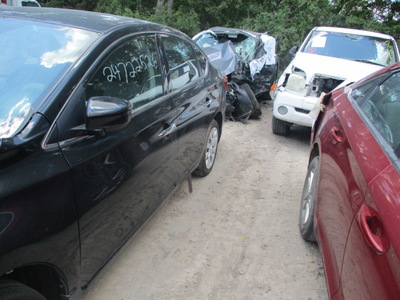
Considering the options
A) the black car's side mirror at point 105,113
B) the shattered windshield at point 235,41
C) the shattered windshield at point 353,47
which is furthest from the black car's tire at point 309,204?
the shattered windshield at point 235,41

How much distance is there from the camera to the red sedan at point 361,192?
1.41 metres

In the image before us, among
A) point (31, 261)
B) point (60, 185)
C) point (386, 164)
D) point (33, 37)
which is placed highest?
point (33, 37)

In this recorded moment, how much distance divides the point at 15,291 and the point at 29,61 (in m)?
1.18

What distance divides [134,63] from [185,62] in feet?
3.47

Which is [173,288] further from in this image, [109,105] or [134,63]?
[134,63]

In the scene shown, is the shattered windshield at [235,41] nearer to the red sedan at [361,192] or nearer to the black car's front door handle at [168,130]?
the red sedan at [361,192]

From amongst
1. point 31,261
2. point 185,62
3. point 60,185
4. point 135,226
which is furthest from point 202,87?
point 31,261

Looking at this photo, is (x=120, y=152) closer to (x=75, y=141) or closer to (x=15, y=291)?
(x=75, y=141)

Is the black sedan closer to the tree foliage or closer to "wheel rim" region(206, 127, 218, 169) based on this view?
"wheel rim" region(206, 127, 218, 169)

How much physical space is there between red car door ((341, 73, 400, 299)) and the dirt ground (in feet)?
3.74

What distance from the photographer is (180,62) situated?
337 centimetres

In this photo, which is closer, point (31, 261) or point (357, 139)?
point (31, 261)

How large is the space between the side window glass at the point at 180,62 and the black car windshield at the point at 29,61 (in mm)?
977

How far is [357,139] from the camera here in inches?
85.0
